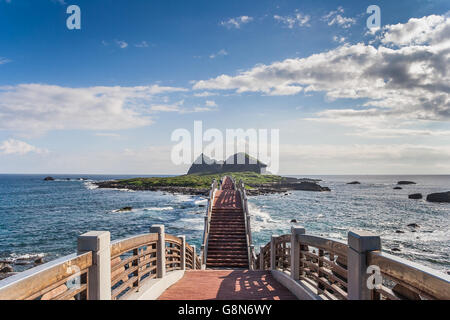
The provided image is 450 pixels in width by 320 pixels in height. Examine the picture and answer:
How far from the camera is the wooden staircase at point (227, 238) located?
1666 centimetres

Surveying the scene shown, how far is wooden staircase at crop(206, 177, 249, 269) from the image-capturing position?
16.7 m

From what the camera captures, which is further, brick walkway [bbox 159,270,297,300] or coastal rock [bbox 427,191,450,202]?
coastal rock [bbox 427,191,450,202]

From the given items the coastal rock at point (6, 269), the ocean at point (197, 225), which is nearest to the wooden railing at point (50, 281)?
the coastal rock at point (6, 269)

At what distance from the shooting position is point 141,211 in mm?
45719

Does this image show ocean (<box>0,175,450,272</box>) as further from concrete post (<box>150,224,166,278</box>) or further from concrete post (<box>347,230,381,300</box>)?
concrete post (<box>347,230,381,300</box>)

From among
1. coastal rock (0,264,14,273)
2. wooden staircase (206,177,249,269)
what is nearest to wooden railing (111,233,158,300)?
wooden staircase (206,177,249,269)

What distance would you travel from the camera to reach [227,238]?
60.2 ft

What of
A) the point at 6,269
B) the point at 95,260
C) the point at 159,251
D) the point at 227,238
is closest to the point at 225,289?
the point at 159,251

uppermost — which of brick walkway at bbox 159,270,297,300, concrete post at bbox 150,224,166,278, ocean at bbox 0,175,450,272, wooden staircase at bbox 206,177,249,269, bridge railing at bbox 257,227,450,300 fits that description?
bridge railing at bbox 257,227,450,300

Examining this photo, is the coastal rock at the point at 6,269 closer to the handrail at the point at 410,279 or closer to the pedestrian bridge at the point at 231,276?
the pedestrian bridge at the point at 231,276

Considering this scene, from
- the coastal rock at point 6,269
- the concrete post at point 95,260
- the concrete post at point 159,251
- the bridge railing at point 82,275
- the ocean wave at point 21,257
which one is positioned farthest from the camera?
the ocean wave at point 21,257

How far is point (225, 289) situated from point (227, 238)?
10.7 m

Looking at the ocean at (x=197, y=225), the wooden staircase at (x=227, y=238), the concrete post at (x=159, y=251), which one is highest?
the concrete post at (x=159, y=251)
